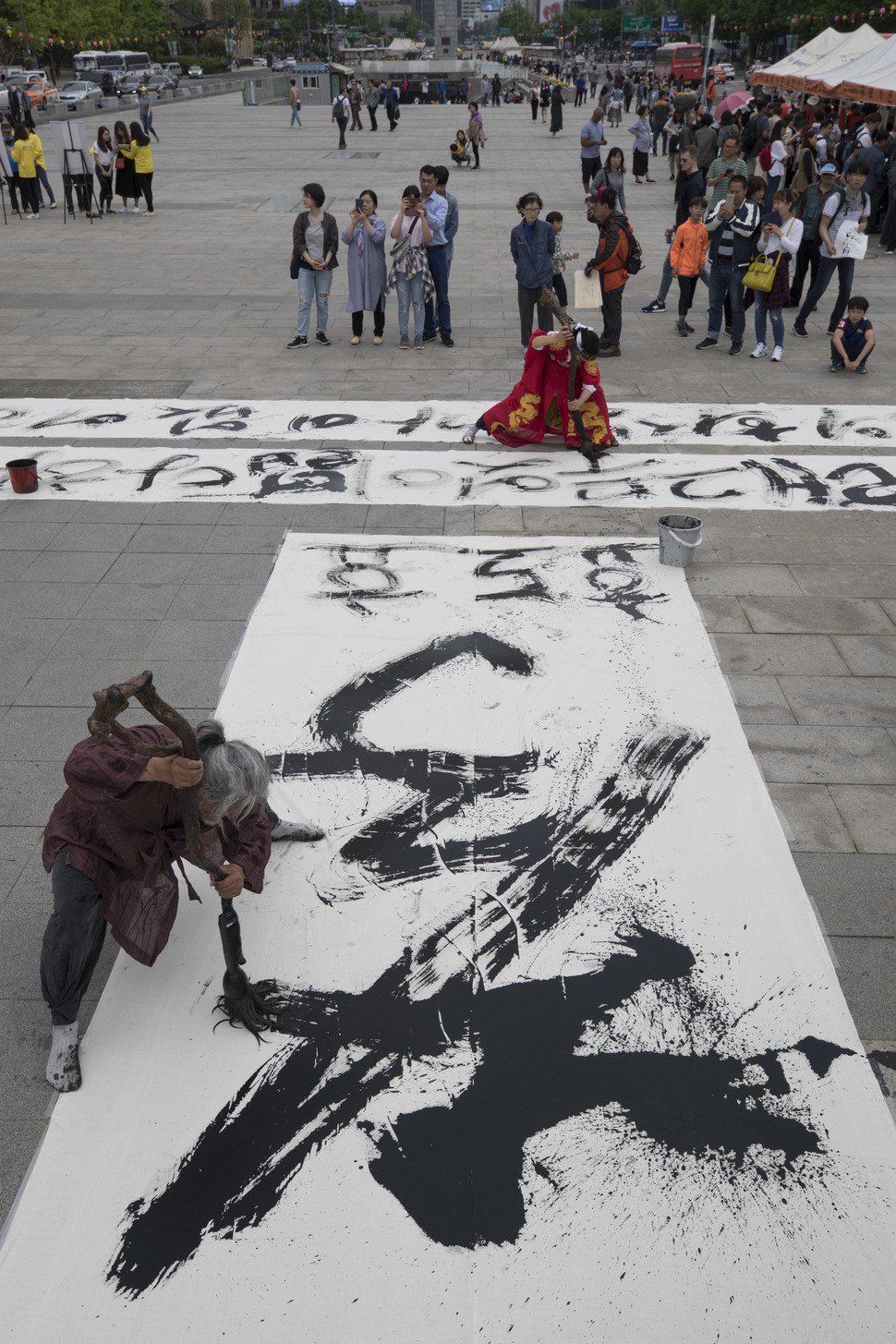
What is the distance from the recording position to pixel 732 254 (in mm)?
9594

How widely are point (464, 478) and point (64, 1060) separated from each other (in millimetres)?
5239

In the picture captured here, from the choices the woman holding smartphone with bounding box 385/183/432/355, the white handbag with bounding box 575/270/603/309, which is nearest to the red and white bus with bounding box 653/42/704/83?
the woman holding smartphone with bounding box 385/183/432/355

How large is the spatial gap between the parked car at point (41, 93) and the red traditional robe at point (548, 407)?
117ft

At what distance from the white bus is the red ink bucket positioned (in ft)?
169

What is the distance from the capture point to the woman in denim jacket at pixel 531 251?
901cm

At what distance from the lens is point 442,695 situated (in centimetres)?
497

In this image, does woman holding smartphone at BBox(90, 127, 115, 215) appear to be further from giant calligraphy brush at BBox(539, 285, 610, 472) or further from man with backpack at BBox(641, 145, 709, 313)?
giant calligraphy brush at BBox(539, 285, 610, 472)

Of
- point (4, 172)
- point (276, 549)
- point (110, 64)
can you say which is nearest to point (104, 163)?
point (4, 172)

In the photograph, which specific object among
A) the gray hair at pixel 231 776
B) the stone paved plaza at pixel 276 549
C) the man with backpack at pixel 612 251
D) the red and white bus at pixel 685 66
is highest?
the red and white bus at pixel 685 66

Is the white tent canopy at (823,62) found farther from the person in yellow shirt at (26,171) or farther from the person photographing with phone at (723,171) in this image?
the person in yellow shirt at (26,171)

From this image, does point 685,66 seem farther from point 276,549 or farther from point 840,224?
point 276,549

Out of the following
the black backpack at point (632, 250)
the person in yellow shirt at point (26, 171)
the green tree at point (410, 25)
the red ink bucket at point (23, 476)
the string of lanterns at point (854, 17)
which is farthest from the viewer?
the green tree at point (410, 25)

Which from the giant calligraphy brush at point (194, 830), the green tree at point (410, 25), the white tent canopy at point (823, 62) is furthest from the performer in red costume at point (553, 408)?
the green tree at point (410, 25)

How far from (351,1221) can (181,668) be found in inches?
119
